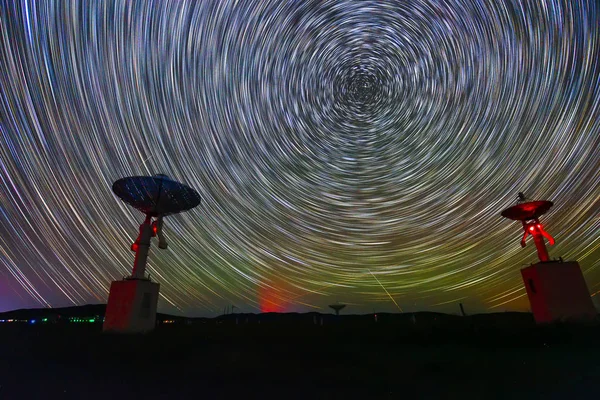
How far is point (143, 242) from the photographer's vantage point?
29766 mm

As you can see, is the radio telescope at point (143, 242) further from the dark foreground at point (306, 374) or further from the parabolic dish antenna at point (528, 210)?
the parabolic dish antenna at point (528, 210)

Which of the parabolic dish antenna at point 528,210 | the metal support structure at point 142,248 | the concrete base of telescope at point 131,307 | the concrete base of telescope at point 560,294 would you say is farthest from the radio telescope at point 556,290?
the metal support structure at point 142,248

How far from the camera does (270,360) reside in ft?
47.9

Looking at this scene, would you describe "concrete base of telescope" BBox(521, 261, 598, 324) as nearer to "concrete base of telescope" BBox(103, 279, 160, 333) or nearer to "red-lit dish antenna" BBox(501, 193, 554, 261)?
"red-lit dish antenna" BBox(501, 193, 554, 261)

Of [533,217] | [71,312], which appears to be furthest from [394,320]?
[71,312]

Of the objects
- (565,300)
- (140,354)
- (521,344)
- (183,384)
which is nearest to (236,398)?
(183,384)

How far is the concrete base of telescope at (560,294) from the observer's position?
2356 cm

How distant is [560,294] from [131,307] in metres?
33.7

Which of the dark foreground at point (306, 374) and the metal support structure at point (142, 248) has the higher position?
the metal support structure at point (142, 248)

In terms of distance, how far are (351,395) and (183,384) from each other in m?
5.27

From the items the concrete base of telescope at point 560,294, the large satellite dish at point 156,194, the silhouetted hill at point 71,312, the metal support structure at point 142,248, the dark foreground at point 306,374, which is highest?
the silhouetted hill at point 71,312

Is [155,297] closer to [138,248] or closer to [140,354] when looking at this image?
[138,248]

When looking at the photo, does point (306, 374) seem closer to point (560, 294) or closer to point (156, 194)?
point (156, 194)

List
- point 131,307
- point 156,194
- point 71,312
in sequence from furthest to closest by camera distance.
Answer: point 71,312 → point 156,194 → point 131,307
